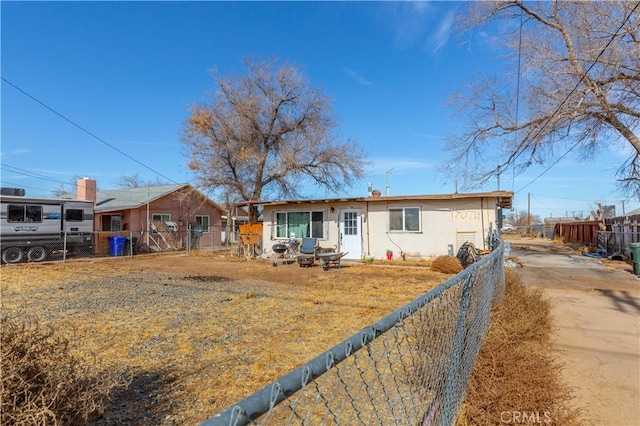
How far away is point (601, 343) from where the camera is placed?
4574mm

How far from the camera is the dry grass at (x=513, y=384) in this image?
258 centimetres

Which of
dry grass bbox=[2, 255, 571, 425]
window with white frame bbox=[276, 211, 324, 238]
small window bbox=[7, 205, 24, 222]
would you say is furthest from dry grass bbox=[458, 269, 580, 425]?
small window bbox=[7, 205, 24, 222]

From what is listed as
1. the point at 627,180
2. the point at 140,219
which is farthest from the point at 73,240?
the point at 627,180

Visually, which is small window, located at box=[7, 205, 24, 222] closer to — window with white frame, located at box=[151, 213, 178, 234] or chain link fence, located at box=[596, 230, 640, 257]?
window with white frame, located at box=[151, 213, 178, 234]

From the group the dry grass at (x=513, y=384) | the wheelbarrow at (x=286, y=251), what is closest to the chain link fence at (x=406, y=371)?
the dry grass at (x=513, y=384)

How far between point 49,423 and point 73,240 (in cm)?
1776

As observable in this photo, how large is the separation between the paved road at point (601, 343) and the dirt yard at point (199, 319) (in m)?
2.58

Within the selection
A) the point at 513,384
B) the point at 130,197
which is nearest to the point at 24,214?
the point at 130,197

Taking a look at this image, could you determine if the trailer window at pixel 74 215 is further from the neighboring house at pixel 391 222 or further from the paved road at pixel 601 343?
the paved road at pixel 601 343

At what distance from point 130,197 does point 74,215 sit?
22.1 feet

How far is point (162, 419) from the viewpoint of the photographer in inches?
111

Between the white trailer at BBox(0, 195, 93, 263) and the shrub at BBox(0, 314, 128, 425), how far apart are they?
48.8ft

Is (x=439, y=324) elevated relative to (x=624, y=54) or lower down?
lower down

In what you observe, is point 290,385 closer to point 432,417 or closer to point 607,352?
point 432,417
